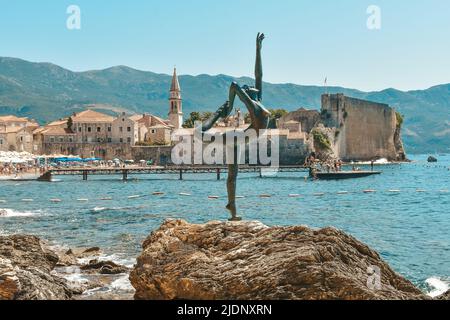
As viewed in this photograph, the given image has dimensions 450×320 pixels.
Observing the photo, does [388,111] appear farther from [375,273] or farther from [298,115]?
[375,273]

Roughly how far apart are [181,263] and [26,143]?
3776 inches

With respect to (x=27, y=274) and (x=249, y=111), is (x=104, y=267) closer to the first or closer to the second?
(x=27, y=274)

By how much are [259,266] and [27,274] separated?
3.43 meters

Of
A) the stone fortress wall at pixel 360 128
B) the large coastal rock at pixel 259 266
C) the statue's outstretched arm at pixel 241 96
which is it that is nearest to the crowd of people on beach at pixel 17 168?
the stone fortress wall at pixel 360 128

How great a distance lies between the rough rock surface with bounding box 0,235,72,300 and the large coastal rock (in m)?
1.36

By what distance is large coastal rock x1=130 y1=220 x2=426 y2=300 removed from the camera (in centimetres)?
→ 679

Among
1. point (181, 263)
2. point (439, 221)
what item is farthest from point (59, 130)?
point (181, 263)

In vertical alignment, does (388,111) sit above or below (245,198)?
above

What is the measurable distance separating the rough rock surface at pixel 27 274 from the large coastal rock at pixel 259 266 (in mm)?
1364

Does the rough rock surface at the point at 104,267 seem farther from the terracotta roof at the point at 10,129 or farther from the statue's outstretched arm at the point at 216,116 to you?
the terracotta roof at the point at 10,129

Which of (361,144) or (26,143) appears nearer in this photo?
(26,143)

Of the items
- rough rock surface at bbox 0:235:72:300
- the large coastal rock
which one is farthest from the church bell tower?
the large coastal rock
